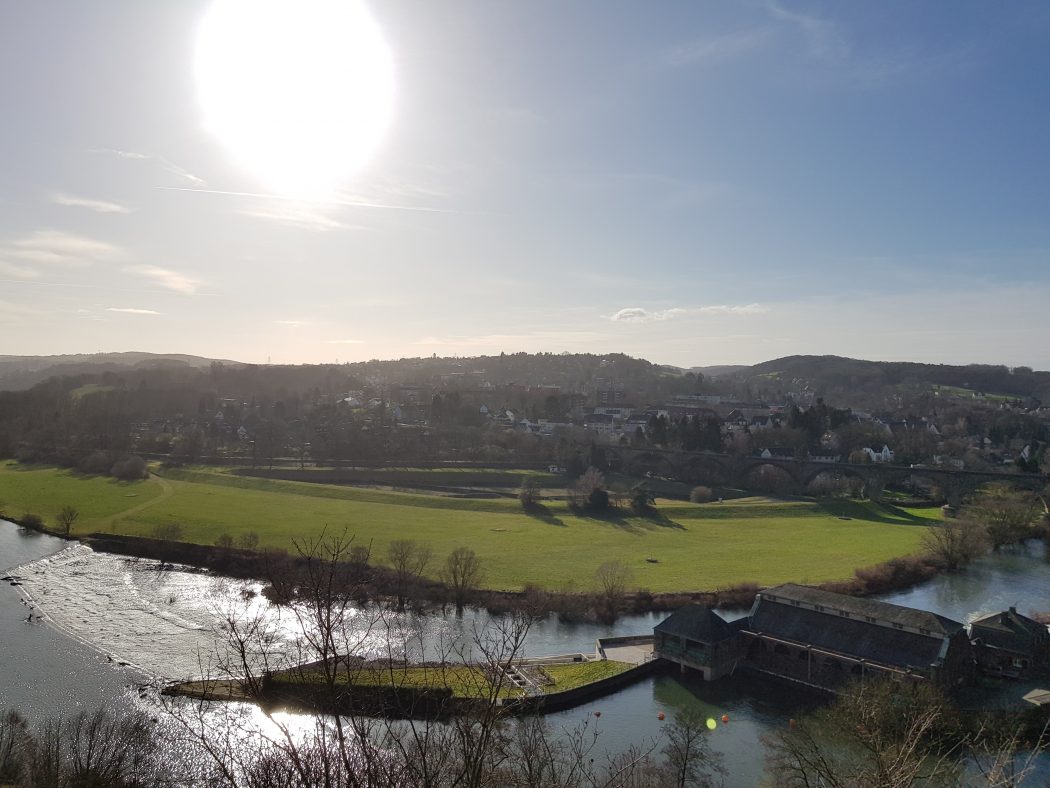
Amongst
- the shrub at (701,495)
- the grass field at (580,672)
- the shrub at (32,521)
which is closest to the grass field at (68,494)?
the shrub at (32,521)

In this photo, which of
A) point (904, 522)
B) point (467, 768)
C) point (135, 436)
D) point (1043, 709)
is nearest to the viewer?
point (467, 768)

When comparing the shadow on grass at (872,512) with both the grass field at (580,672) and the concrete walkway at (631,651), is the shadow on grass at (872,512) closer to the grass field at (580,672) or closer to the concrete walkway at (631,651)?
the concrete walkway at (631,651)

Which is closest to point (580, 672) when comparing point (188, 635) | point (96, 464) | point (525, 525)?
point (188, 635)

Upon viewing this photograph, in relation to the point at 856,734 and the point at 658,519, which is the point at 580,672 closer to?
the point at 856,734

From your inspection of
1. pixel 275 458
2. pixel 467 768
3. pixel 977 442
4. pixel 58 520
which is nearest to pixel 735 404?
pixel 977 442

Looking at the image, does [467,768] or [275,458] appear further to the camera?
[275,458]

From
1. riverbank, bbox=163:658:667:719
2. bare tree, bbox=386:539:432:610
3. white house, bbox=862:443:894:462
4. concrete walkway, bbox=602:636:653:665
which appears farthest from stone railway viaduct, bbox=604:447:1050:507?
riverbank, bbox=163:658:667:719

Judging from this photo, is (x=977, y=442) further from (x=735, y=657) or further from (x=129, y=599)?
(x=129, y=599)

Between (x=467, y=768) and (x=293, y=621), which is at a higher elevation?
(x=467, y=768)
